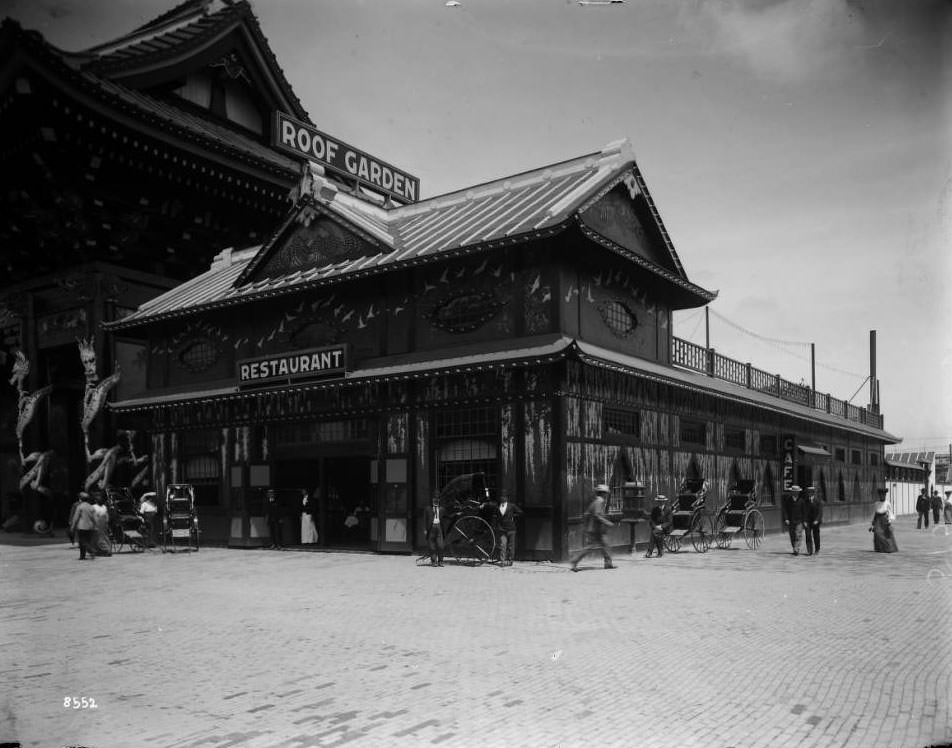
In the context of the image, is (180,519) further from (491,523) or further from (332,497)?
(491,523)

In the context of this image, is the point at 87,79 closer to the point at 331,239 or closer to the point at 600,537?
the point at 331,239

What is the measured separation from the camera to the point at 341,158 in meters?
31.4

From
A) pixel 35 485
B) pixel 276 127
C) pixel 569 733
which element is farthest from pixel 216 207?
pixel 569 733

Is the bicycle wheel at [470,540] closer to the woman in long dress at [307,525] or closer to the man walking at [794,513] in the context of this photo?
the woman in long dress at [307,525]

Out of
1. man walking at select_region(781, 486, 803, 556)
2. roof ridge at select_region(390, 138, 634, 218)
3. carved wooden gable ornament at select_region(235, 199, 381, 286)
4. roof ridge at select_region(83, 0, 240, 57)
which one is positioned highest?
roof ridge at select_region(83, 0, 240, 57)

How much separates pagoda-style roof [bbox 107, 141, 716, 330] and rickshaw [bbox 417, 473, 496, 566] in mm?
5368

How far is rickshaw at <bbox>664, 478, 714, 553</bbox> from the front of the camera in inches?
824

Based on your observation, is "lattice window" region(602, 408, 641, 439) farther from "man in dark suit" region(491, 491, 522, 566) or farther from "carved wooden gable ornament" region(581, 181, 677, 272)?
"carved wooden gable ornament" region(581, 181, 677, 272)

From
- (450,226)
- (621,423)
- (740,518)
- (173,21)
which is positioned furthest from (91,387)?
(740,518)

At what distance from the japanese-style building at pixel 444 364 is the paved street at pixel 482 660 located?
13.5 feet

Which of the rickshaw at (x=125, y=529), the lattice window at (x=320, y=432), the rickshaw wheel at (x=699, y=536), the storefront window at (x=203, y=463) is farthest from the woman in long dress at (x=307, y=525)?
the rickshaw wheel at (x=699, y=536)

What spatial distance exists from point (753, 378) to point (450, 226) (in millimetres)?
14448

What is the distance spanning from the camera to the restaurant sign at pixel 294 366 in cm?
2097

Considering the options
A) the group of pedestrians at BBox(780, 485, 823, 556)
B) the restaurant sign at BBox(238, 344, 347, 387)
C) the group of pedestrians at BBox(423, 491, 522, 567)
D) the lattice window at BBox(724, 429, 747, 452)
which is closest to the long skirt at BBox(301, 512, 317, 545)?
the restaurant sign at BBox(238, 344, 347, 387)
